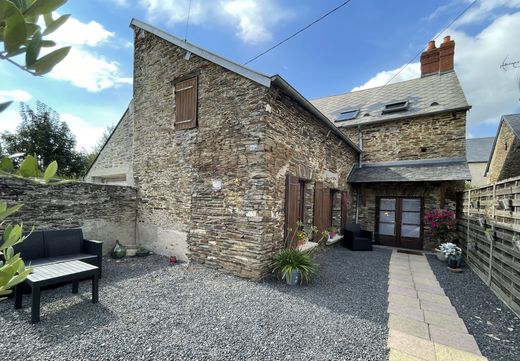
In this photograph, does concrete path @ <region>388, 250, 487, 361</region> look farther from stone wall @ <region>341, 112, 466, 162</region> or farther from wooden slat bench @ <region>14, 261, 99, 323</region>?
stone wall @ <region>341, 112, 466, 162</region>

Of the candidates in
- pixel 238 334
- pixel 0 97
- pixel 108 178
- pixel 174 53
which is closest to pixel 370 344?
pixel 238 334

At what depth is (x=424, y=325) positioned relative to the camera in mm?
3475

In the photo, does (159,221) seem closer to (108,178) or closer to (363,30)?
(108,178)

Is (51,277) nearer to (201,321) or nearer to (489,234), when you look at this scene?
(201,321)

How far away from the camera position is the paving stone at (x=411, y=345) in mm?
2824

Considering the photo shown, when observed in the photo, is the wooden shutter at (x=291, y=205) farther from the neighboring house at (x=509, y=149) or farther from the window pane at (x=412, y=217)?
the neighboring house at (x=509, y=149)

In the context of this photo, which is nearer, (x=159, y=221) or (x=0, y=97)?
(x=0, y=97)

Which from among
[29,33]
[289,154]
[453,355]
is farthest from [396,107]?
[29,33]

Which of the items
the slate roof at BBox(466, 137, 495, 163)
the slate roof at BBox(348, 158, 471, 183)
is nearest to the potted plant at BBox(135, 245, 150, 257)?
the slate roof at BBox(348, 158, 471, 183)

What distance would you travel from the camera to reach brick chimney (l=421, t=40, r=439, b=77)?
37.5 ft

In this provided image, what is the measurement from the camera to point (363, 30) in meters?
5.74

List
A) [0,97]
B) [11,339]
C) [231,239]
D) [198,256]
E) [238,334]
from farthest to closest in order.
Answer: [198,256] < [231,239] < [238,334] < [11,339] < [0,97]

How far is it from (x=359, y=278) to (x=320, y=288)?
1201 mm

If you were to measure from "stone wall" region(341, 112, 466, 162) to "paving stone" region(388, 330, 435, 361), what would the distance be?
7552 millimetres
